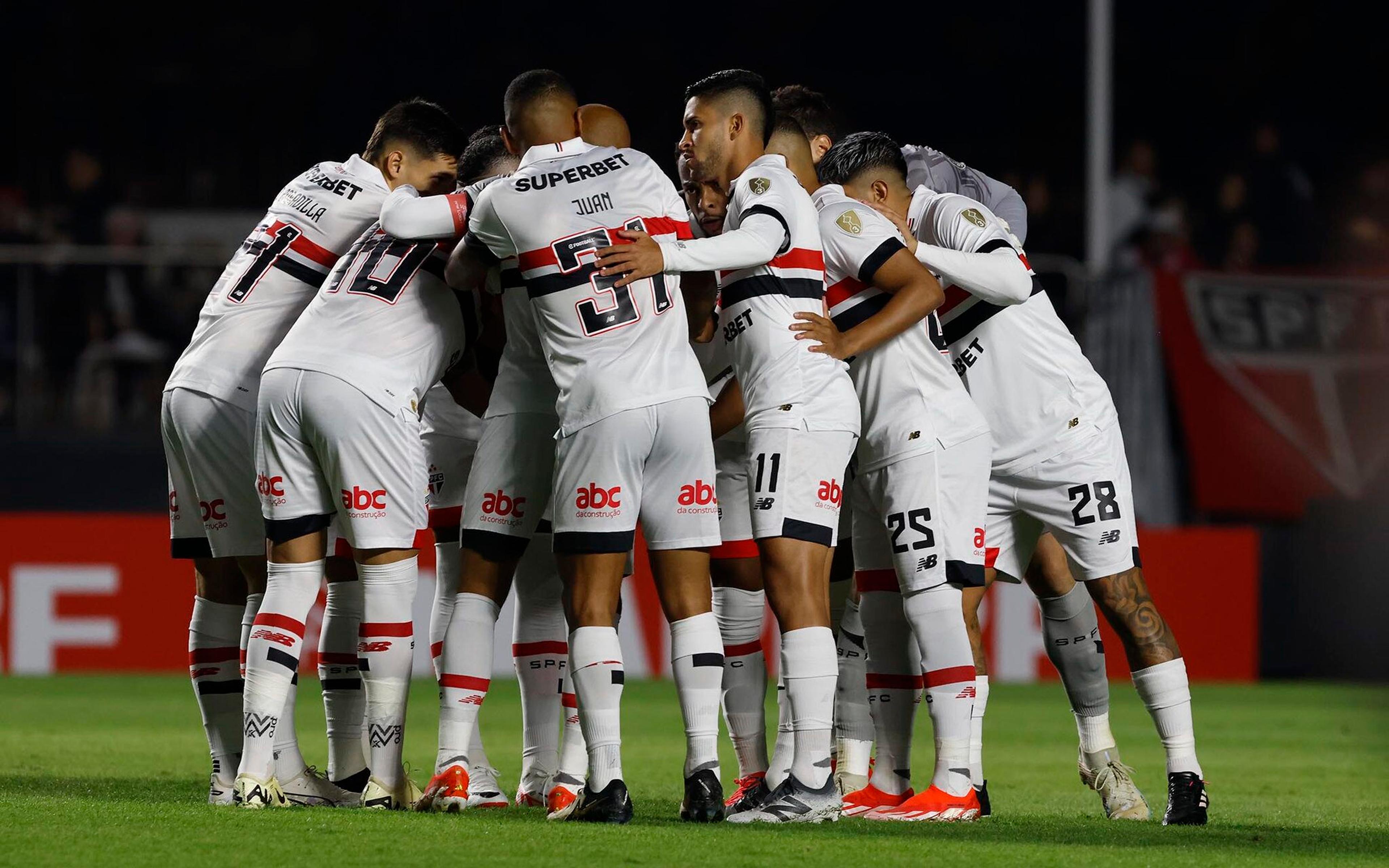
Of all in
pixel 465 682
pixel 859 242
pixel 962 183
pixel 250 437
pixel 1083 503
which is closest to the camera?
pixel 465 682

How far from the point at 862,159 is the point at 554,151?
1147 mm

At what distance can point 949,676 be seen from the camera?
17.9ft

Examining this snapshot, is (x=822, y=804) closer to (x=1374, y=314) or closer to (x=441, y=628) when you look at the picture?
(x=441, y=628)

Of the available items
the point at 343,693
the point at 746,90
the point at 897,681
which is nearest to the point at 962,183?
the point at 746,90

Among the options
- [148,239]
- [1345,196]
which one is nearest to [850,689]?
[148,239]

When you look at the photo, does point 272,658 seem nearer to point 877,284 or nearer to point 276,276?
point 276,276

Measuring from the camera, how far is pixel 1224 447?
12.2 meters

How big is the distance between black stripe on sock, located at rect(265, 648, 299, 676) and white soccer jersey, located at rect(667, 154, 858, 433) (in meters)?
1.57

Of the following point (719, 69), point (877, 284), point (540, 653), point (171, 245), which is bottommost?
point (540, 653)

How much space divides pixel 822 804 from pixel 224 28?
14438mm

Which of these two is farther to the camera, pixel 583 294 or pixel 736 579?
pixel 736 579

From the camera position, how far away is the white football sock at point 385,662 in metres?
5.45

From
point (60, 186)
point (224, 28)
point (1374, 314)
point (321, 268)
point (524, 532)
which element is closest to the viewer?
point (524, 532)

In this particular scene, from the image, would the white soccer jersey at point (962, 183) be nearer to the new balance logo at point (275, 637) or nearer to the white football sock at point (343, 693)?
the white football sock at point (343, 693)
